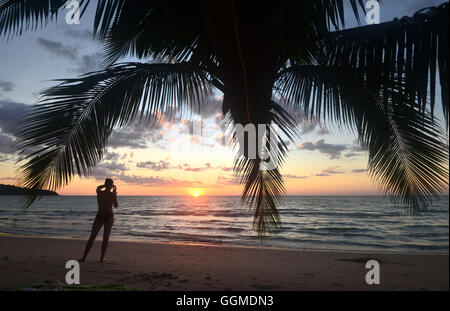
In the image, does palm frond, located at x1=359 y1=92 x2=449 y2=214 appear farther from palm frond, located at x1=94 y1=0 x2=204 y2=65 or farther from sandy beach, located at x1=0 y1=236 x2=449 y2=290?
sandy beach, located at x1=0 y1=236 x2=449 y2=290

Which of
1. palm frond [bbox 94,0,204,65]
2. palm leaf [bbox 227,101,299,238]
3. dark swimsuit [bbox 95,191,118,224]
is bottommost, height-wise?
dark swimsuit [bbox 95,191,118,224]

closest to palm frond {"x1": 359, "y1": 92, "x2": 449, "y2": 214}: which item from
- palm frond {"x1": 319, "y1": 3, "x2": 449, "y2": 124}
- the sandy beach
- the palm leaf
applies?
palm frond {"x1": 319, "y1": 3, "x2": 449, "y2": 124}

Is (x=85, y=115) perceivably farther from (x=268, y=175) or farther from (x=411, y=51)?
(x=411, y=51)

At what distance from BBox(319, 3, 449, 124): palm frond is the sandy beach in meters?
3.75

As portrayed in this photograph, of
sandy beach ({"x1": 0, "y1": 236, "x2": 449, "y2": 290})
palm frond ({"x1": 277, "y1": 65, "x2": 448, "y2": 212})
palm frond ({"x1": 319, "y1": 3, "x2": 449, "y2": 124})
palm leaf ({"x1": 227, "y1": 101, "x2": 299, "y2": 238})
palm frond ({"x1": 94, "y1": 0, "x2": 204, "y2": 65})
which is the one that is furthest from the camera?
sandy beach ({"x1": 0, "y1": 236, "x2": 449, "y2": 290})

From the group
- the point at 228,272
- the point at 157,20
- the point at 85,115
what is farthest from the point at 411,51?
the point at 228,272

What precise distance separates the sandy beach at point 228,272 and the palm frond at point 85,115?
8.77ft

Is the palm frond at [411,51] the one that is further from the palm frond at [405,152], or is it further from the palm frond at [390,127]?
the palm frond at [405,152]

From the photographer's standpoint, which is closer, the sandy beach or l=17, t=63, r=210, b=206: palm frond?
l=17, t=63, r=210, b=206: palm frond

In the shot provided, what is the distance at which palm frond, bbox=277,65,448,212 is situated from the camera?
2459mm

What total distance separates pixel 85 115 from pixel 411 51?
9.29ft
